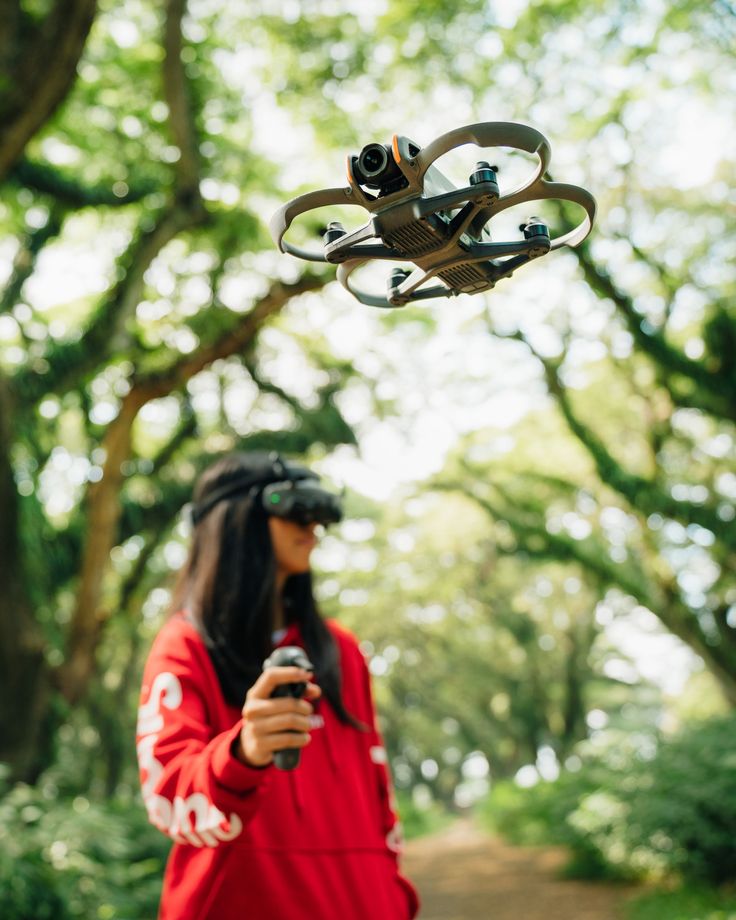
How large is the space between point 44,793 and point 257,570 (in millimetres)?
5672

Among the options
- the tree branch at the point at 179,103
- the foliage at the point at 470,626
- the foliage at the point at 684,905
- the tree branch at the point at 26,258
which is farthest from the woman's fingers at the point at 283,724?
the foliage at the point at 470,626

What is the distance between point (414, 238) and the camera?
3.75ft

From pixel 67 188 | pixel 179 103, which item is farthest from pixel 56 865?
pixel 67 188

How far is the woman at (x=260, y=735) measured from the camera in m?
1.52

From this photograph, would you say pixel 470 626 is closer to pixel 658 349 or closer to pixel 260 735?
pixel 658 349

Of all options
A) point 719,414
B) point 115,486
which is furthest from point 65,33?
point 719,414

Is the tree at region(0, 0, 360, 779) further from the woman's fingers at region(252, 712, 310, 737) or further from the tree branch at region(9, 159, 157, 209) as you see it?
the woman's fingers at region(252, 712, 310, 737)

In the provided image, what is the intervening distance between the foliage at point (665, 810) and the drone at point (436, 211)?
9157 millimetres

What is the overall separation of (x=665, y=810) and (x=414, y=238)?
382 inches

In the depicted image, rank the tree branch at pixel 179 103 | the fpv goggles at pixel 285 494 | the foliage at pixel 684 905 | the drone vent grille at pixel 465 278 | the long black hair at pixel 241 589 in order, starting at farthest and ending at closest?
the foliage at pixel 684 905 < the tree branch at pixel 179 103 < the fpv goggles at pixel 285 494 < the long black hair at pixel 241 589 < the drone vent grille at pixel 465 278

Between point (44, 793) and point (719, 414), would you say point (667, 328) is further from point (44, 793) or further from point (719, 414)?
point (44, 793)

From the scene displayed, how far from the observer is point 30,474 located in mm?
7949

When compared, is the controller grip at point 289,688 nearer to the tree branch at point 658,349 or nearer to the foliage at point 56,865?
the foliage at point 56,865

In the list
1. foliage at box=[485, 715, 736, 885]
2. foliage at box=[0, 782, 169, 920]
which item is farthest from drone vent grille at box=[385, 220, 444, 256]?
foliage at box=[485, 715, 736, 885]
